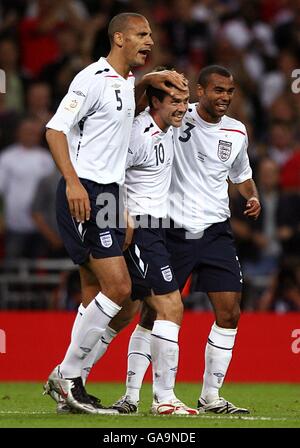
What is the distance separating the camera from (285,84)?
681 inches

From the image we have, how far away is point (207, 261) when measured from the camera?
9.06 meters

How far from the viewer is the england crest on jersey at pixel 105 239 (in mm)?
8258

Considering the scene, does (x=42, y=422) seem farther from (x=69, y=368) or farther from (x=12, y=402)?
(x=12, y=402)

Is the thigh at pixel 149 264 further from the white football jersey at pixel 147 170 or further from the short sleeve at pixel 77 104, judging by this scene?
the short sleeve at pixel 77 104

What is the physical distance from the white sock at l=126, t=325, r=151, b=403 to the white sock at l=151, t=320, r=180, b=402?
0.39 m

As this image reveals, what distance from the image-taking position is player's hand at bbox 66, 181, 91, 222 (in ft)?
26.3

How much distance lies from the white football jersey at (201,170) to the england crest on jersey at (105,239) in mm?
913

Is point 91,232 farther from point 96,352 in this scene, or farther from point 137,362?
point 137,362

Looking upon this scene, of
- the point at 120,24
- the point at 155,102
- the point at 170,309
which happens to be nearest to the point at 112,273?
the point at 170,309

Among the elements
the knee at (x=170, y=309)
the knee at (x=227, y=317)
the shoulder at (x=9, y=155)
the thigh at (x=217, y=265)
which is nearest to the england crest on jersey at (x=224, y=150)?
the thigh at (x=217, y=265)

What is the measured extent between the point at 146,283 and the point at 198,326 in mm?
4504

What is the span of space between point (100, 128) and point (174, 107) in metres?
0.61

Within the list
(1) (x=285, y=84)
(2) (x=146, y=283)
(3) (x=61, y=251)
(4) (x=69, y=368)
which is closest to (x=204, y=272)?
(2) (x=146, y=283)

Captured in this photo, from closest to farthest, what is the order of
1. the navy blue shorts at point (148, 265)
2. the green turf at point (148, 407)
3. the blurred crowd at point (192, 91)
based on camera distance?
the green turf at point (148, 407)
the navy blue shorts at point (148, 265)
the blurred crowd at point (192, 91)
